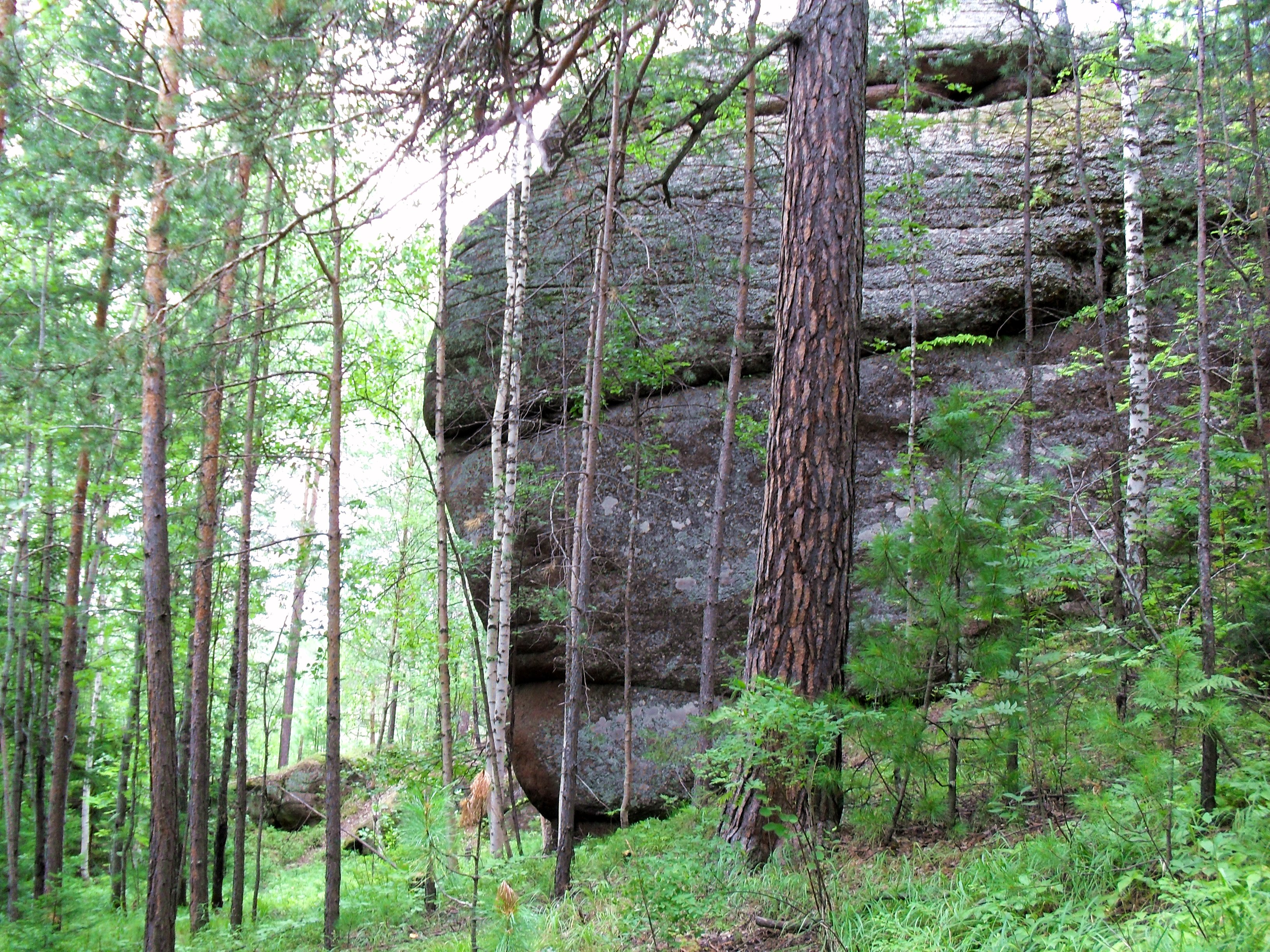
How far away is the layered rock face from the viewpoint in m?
8.57

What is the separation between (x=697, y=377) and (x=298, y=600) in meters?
9.43

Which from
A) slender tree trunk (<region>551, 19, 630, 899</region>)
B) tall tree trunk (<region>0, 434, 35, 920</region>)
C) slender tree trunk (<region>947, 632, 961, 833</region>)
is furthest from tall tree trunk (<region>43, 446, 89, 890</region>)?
slender tree trunk (<region>947, 632, 961, 833</region>)

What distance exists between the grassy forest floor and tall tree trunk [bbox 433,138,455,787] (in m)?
2.66

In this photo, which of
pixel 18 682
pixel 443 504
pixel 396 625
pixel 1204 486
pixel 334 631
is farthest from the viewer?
pixel 396 625

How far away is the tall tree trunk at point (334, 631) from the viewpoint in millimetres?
7121

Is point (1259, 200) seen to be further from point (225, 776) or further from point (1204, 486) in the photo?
point (225, 776)

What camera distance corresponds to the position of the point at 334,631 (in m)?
7.27

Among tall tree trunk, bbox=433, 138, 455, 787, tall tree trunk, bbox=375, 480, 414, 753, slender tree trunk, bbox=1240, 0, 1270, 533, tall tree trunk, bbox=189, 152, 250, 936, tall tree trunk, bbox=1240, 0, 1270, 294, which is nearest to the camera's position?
slender tree trunk, bbox=1240, 0, 1270, 533

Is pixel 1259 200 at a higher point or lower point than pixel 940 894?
higher

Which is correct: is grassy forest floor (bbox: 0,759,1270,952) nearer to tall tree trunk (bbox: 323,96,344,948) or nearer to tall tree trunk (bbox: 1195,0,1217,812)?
tall tree trunk (bbox: 1195,0,1217,812)

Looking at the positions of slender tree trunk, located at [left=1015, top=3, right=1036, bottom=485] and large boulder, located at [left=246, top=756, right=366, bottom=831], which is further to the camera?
large boulder, located at [left=246, top=756, right=366, bottom=831]

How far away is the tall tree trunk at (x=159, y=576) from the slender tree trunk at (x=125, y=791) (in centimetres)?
422

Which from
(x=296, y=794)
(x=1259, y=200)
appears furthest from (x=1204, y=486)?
(x=296, y=794)

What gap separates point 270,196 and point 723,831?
8104 millimetres
